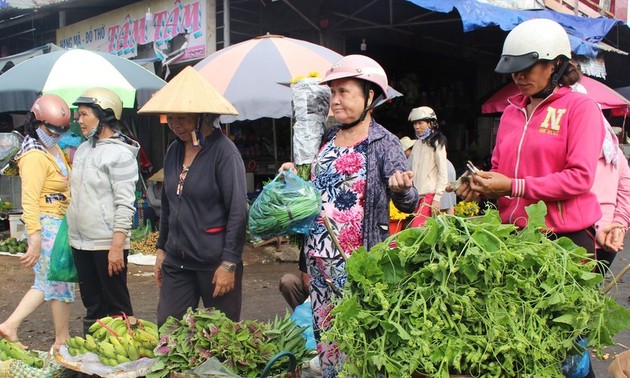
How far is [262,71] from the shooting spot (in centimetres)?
680

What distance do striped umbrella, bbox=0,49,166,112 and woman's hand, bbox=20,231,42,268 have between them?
9.61 ft

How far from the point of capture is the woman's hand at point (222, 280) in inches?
133

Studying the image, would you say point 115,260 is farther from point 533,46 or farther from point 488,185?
point 533,46

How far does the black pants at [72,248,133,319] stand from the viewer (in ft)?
13.5

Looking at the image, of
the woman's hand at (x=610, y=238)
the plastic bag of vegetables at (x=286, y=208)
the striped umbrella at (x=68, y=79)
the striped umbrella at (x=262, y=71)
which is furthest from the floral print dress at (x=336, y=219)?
the striped umbrella at (x=68, y=79)

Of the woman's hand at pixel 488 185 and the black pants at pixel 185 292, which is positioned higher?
the woman's hand at pixel 488 185

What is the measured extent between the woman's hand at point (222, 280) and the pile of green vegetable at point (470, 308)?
1436 mm

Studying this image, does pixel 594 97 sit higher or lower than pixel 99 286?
higher

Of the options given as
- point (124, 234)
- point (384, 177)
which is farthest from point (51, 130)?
point (384, 177)

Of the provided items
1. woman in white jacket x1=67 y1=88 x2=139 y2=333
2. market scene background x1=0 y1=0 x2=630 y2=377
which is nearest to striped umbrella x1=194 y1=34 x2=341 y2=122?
market scene background x1=0 y1=0 x2=630 y2=377

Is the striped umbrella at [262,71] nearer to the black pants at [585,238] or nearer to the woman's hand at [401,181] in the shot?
the woman's hand at [401,181]

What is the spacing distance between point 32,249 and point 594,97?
8066 millimetres

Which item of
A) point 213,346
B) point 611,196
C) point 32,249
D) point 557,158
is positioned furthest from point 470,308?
point 32,249

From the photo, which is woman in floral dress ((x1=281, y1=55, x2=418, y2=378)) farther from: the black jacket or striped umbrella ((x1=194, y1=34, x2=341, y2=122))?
striped umbrella ((x1=194, y1=34, x2=341, y2=122))
